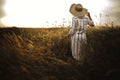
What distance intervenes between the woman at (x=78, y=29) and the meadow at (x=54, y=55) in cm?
19

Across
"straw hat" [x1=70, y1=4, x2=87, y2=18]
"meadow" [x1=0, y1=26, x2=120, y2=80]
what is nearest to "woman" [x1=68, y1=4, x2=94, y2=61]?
"straw hat" [x1=70, y1=4, x2=87, y2=18]

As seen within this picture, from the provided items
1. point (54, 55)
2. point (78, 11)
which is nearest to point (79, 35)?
point (78, 11)

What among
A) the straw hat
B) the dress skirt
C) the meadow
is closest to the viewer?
the meadow

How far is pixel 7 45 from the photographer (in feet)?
33.7

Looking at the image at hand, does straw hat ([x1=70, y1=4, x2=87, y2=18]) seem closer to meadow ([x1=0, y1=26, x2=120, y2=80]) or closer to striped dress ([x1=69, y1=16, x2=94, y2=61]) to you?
striped dress ([x1=69, y1=16, x2=94, y2=61])

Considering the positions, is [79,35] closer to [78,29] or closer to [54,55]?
[78,29]

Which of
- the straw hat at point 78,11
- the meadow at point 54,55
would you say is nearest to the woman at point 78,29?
the straw hat at point 78,11

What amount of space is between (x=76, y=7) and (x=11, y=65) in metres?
1.98

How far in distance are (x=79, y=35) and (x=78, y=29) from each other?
0.17m

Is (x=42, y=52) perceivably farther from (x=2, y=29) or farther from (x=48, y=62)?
(x=2, y=29)

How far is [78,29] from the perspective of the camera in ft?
31.2

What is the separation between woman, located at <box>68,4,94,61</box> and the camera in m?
9.40

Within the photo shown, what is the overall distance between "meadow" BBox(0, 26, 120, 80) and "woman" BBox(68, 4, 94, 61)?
19 centimetres

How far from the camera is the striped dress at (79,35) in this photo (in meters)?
9.45
